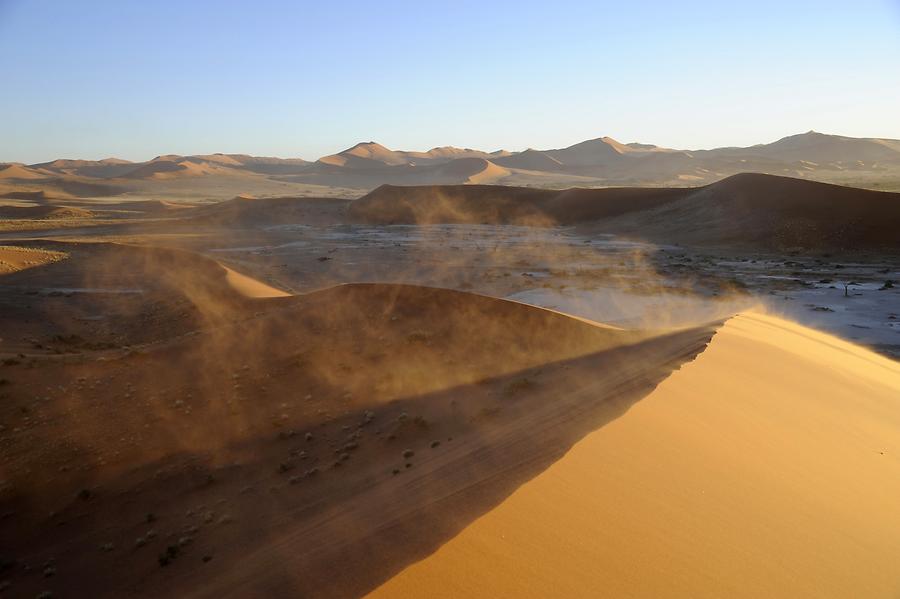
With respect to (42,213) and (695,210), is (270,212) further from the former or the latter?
(695,210)

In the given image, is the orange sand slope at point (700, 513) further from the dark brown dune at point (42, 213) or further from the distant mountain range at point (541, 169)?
the distant mountain range at point (541, 169)

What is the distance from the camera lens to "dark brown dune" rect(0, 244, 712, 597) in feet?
14.0

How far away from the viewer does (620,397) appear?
595 cm

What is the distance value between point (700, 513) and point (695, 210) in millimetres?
32834

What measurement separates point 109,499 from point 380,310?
5.74 meters

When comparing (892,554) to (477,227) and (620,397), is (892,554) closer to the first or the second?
(620,397)

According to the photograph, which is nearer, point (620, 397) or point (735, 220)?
point (620, 397)

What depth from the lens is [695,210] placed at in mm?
33312

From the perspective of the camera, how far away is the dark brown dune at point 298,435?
426cm

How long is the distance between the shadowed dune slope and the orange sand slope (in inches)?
944

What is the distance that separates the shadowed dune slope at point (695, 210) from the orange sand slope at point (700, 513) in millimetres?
23978

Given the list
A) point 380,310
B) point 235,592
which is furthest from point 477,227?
point 235,592

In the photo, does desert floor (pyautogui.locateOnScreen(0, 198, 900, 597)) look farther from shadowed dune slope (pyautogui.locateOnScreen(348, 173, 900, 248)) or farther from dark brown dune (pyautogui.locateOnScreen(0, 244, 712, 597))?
shadowed dune slope (pyautogui.locateOnScreen(348, 173, 900, 248))

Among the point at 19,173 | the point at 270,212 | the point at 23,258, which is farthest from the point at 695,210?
the point at 19,173
